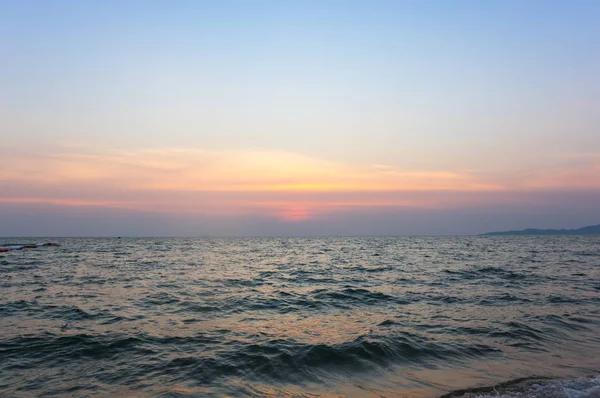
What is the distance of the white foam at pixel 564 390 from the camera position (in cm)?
770

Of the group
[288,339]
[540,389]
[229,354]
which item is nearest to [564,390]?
[540,389]

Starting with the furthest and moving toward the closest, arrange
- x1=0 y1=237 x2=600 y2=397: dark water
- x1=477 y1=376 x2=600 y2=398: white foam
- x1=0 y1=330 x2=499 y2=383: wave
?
x1=0 y1=330 x2=499 y2=383: wave
x1=0 y1=237 x2=600 y2=397: dark water
x1=477 y1=376 x2=600 y2=398: white foam

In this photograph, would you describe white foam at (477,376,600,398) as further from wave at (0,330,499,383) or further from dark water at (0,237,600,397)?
wave at (0,330,499,383)

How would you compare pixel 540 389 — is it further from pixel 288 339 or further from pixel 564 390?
pixel 288 339

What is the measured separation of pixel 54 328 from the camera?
45.6 feet

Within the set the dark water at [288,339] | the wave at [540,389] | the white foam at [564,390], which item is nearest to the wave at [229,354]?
the dark water at [288,339]

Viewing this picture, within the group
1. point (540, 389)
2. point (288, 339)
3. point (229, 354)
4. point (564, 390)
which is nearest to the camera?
point (564, 390)

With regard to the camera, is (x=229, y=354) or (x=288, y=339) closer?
(x=229, y=354)

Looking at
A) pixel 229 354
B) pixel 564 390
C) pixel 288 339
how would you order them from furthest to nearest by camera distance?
pixel 288 339, pixel 229 354, pixel 564 390

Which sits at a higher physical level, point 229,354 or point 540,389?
point 540,389

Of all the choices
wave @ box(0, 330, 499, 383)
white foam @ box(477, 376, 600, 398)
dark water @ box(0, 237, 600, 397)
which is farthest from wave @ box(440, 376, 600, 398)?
wave @ box(0, 330, 499, 383)

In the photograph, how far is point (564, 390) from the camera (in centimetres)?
795

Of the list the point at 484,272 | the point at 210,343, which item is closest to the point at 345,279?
the point at 484,272

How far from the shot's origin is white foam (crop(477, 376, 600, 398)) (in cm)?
770
